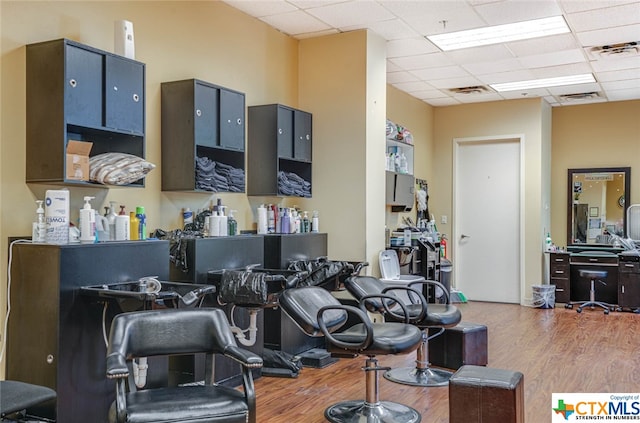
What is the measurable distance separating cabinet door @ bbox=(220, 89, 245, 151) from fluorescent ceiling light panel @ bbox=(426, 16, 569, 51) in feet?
6.83

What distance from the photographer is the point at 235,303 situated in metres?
3.52

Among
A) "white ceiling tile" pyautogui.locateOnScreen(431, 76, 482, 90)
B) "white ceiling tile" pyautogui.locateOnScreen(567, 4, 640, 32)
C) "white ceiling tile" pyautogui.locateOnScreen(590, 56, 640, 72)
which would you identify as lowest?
"white ceiling tile" pyautogui.locateOnScreen(590, 56, 640, 72)

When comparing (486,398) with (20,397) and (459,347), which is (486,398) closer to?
(459,347)

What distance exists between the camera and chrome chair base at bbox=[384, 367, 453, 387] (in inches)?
158

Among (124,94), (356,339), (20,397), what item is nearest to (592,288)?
(356,339)

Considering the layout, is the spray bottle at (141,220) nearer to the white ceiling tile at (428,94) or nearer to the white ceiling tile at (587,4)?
the white ceiling tile at (587,4)

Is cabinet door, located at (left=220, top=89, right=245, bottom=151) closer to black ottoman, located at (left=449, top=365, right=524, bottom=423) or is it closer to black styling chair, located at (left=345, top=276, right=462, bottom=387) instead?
black styling chair, located at (left=345, top=276, right=462, bottom=387)

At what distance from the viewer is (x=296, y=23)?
16.1ft

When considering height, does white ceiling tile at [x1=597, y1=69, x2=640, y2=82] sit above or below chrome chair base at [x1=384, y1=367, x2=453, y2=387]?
above

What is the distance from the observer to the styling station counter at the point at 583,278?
286 inches

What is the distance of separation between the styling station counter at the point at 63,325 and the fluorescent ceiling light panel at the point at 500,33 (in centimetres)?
371

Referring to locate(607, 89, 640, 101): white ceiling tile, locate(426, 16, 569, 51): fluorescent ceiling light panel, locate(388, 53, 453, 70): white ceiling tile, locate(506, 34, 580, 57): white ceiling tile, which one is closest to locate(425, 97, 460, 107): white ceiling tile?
locate(388, 53, 453, 70): white ceiling tile

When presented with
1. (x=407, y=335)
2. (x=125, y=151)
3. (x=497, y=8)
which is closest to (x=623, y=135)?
(x=497, y=8)

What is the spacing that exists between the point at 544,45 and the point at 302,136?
2574mm
